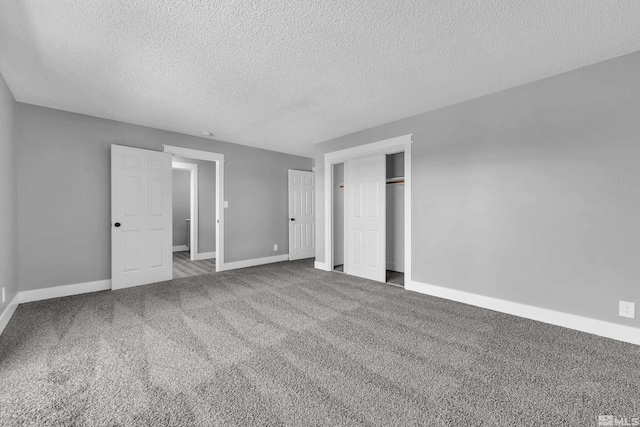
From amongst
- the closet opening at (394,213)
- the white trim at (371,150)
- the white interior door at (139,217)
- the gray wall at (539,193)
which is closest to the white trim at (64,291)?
the white interior door at (139,217)

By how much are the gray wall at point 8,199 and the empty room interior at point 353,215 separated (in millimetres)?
58

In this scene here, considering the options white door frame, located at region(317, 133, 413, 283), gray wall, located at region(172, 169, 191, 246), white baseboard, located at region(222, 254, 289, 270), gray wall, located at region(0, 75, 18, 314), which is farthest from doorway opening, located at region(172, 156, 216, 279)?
gray wall, located at region(0, 75, 18, 314)

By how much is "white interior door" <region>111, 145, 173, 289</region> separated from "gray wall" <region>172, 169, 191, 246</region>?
348 cm

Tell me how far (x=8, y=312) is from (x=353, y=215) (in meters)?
4.42

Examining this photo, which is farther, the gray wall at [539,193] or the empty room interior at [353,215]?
the gray wall at [539,193]

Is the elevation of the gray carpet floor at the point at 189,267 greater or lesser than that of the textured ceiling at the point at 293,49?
lesser

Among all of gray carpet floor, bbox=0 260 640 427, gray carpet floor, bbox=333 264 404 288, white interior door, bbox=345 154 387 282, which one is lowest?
gray carpet floor, bbox=0 260 640 427

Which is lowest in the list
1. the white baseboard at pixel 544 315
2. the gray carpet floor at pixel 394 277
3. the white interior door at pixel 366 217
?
the gray carpet floor at pixel 394 277

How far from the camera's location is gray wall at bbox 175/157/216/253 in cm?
618

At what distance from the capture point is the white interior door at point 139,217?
376 centimetres

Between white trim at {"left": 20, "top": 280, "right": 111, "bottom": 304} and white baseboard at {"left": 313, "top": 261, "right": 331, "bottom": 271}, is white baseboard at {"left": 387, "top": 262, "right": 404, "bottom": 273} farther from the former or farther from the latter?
white trim at {"left": 20, "top": 280, "right": 111, "bottom": 304}

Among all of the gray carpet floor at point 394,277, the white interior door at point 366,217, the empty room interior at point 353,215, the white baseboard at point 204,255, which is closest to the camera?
the empty room interior at point 353,215

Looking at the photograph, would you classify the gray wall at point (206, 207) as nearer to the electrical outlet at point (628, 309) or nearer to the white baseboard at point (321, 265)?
the white baseboard at point (321, 265)

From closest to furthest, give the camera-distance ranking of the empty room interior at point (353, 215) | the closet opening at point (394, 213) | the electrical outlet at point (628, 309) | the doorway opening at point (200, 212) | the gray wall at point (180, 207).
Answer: the empty room interior at point (353, 215) < the electrical outlet at point (628, 309) < the closet opening at point (394, 213) < the doorway opening at point (200, 212) < the gray wall at point (180, 207)
